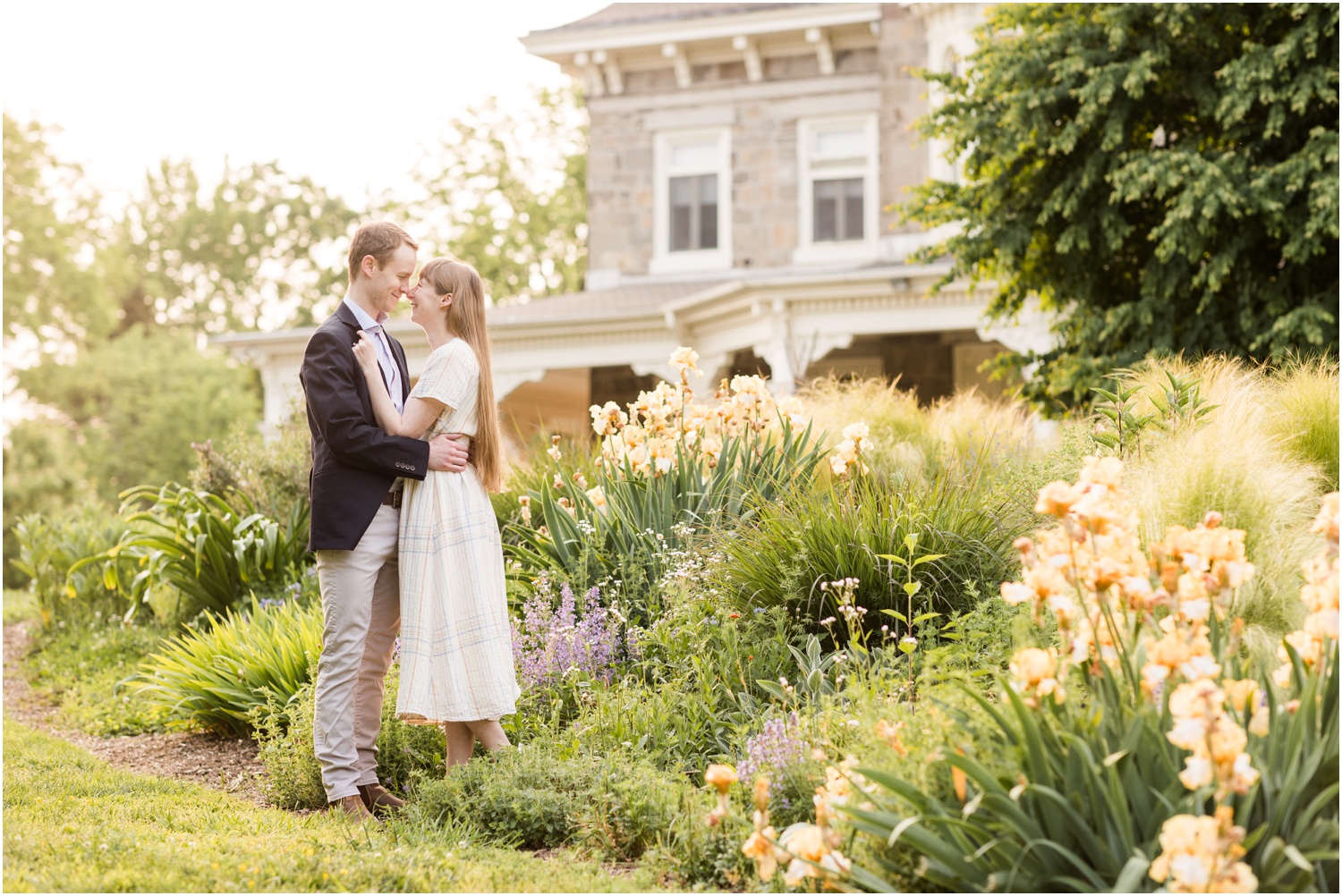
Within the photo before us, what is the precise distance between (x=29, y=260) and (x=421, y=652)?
26800mm

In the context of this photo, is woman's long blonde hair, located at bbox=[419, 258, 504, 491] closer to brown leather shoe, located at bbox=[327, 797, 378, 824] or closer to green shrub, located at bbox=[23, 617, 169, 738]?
brown leather shoe, located at bbox=[327, 797, 378, 824]

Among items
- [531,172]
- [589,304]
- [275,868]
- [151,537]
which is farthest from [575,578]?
[531,172]

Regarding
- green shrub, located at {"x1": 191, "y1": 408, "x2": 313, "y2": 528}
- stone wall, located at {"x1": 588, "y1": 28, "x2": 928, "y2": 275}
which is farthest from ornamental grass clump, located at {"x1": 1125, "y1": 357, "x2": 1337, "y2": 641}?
stone wall, located at {"x1": 588, "y1": 28, "x2": 928, "y2": 275}

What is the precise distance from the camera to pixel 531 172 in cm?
2873

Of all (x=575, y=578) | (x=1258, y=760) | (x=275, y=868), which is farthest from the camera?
(x=575, y=578)

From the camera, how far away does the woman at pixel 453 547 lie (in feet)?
12.8

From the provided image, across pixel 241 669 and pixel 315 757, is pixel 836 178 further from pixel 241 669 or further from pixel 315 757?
pixel 315 757

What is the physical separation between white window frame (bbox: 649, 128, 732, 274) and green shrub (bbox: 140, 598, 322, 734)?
9947 millimetres

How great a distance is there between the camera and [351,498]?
3904 millimetres

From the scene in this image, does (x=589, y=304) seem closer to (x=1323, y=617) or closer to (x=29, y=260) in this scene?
(x=1323, y=617)

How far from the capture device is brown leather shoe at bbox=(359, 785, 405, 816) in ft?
13.0

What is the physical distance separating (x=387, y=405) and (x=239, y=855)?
1522 millimetres

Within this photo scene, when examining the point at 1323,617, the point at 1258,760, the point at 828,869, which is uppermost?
the point at 1323,617

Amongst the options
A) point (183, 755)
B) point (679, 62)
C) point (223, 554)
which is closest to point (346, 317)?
point (183, 755)
